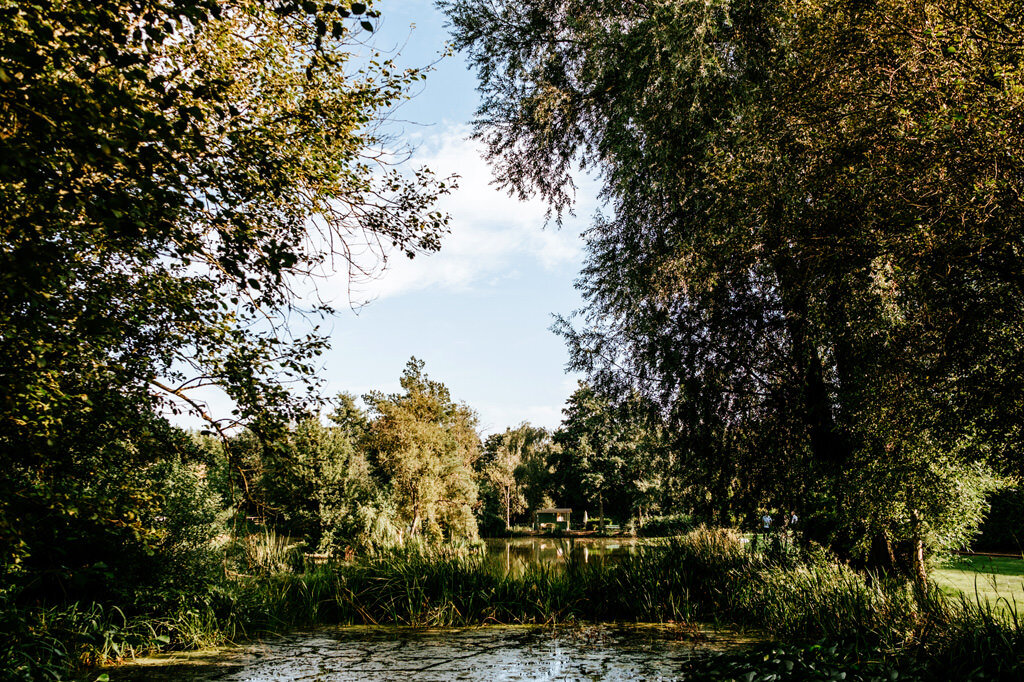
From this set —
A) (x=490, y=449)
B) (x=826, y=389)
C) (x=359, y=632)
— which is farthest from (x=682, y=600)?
(x=490, y=449)

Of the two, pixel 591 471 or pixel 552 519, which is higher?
pixel 591 471

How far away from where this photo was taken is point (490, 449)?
218 ft

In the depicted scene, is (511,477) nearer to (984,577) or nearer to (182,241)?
(984,577)

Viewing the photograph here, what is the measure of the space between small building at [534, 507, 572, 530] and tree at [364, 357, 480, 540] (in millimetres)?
16402

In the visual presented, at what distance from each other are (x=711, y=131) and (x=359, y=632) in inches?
381

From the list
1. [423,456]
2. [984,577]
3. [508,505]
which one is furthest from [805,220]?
[508,505]

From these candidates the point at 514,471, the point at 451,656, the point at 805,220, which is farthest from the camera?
the point at 514,471

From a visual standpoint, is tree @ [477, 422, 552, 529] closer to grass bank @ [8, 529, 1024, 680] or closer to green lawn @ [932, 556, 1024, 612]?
green lawn @ [932, 556, 1024, 612]

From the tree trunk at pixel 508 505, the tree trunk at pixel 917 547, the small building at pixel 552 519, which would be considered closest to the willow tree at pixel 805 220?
the tree trunk at pixel 917 547

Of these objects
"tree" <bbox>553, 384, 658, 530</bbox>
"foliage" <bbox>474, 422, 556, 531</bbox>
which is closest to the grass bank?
"tree" <bbox>553, 384, 658, 530</bbox>

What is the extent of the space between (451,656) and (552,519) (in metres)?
41.8

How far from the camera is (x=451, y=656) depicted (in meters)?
8.02

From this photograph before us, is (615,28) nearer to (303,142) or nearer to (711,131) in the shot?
(711,131)

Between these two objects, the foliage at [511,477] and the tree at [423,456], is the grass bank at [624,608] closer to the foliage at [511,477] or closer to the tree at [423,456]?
the tree at [423,456]
